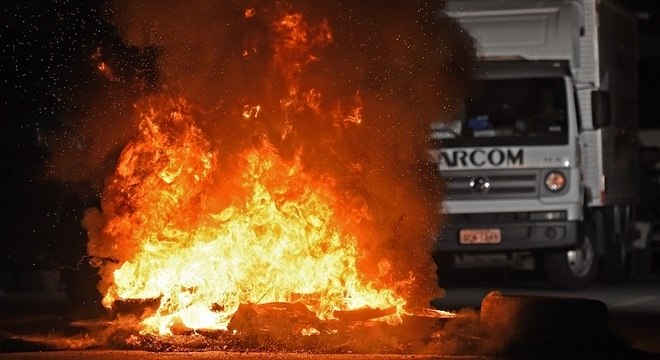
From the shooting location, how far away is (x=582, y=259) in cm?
1995

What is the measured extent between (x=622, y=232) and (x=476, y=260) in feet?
10.3

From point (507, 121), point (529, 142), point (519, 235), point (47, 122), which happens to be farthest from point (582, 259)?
point (47, 122)

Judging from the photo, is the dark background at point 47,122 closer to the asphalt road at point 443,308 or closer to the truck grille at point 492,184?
the asphalt road at point 443,308

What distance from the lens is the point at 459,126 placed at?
18.3 m

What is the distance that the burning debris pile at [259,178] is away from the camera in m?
11.9

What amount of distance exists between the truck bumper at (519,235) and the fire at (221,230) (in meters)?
6.58

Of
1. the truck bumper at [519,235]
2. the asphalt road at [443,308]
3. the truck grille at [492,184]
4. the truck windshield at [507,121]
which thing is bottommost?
the asphalt road at [443,308]

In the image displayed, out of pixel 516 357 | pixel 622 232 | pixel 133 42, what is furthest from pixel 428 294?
pixel 622 232

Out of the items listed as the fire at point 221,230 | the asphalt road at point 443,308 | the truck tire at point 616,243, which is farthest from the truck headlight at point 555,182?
the fire at point 221,230

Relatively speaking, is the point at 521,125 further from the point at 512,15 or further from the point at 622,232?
the point at 622,232

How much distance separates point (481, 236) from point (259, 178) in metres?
7.08

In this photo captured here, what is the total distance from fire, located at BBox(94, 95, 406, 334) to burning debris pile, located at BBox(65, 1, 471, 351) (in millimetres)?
12

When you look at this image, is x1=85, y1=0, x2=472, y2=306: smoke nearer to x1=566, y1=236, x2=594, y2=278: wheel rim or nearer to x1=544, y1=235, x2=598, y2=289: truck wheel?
x1=544, y1=235, x2=598, y2=289: truck wheel

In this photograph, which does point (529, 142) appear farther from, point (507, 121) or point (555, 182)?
point (555, 182)
